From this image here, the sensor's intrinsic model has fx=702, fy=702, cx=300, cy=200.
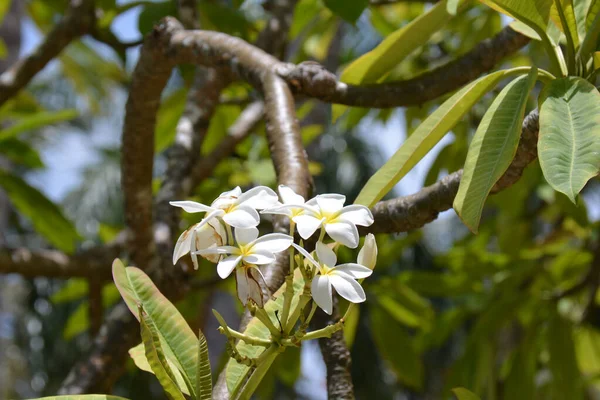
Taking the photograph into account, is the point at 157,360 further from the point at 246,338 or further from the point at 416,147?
the point at 416,147

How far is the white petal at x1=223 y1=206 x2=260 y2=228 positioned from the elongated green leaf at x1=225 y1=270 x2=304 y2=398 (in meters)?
0.09

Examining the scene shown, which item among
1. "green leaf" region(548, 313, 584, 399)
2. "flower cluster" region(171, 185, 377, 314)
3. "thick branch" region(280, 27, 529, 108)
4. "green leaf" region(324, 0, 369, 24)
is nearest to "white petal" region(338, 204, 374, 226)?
"flower cluster" region(171, 185, 377, 314)

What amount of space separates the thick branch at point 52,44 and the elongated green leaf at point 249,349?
109 centimetres

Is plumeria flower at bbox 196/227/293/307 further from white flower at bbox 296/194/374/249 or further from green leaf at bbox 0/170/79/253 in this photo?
green leaf at bbox 0/170/79/253

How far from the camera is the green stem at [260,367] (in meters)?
0.48

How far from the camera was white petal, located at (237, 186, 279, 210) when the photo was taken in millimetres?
476

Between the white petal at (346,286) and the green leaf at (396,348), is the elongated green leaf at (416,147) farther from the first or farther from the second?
the green leaf at (396,348)

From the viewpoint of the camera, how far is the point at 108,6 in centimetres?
137

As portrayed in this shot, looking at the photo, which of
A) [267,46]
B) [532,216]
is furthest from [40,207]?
[532,216]

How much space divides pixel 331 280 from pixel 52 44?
1.23 m

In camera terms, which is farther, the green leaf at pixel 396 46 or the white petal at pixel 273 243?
the green leaf at pixel 396 46

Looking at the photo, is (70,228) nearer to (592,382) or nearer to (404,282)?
(404,282)

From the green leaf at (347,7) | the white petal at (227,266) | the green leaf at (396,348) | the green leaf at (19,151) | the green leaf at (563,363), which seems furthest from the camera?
the green leaf at (396,348)

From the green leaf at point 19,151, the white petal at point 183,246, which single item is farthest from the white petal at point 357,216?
the green leaf at point 19,151
